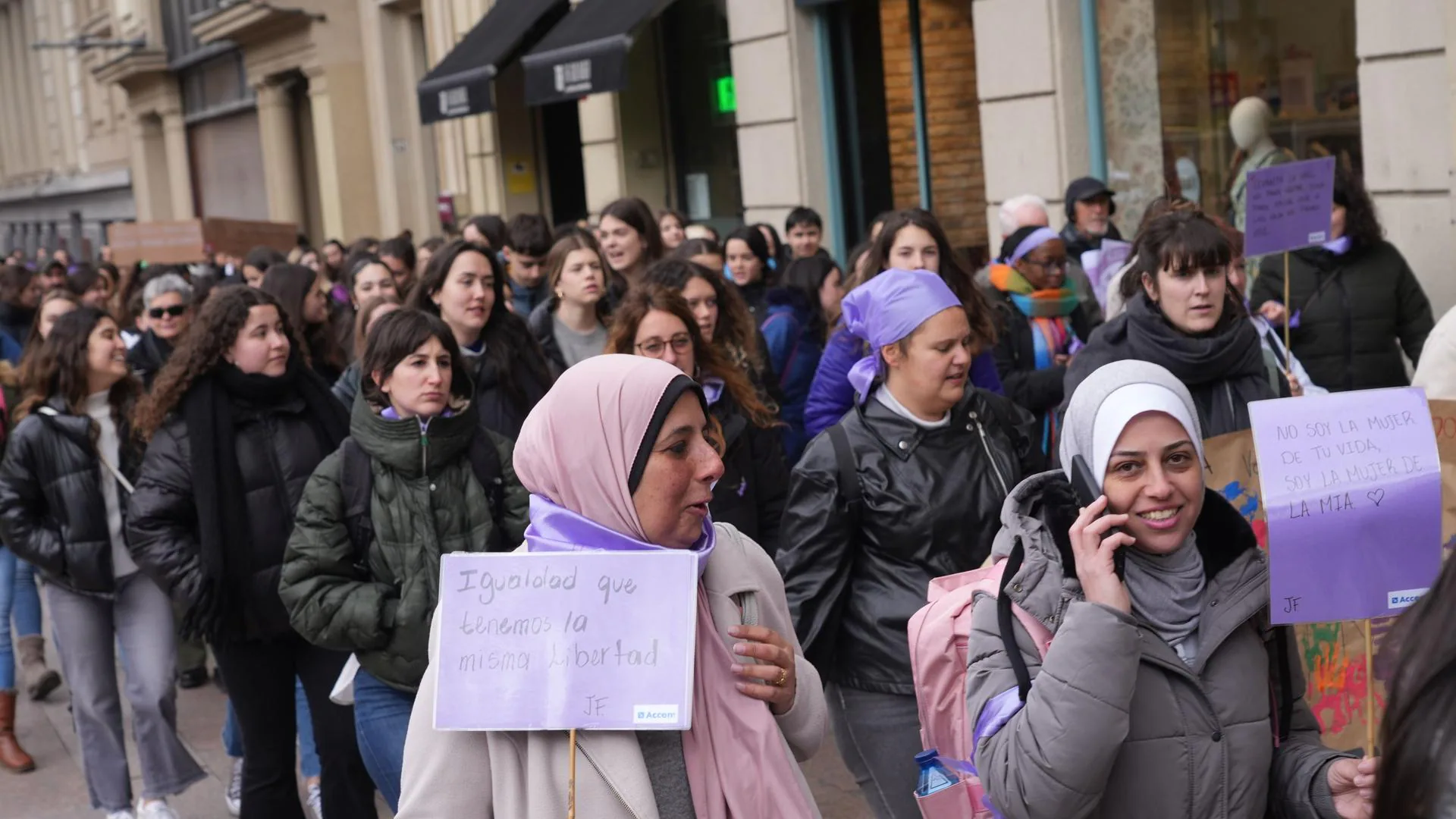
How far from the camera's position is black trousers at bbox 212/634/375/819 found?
5.23 metres

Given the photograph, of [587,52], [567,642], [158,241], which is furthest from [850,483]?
[158,241]

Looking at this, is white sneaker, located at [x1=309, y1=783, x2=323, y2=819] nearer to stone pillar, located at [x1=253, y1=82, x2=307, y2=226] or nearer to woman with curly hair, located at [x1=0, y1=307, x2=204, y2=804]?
woman with curly hair, located at [x1=0, y1=307, x2=204, y2=804]

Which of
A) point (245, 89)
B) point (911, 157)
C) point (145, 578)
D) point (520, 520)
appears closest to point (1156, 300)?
point (520, 520)

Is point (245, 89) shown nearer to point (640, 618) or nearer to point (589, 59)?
point (589, 59)

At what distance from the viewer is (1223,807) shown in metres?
2.77

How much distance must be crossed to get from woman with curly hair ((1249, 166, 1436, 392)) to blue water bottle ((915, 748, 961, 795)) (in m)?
4.55

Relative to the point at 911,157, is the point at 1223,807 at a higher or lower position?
lower

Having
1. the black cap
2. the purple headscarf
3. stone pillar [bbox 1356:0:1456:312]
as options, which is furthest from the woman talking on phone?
the black cap

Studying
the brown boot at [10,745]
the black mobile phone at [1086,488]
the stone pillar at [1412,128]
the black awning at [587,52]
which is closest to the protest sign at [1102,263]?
the stone pillar at [1412,128]

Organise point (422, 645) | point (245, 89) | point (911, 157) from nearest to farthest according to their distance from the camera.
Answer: point (422, 645) < point (911, 157) < point (245, 89)

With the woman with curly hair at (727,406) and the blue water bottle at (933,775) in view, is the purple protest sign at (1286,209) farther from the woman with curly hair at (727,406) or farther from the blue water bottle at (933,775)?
the blue water bottle at (933,775)

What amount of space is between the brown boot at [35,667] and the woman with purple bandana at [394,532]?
4555 millimetres

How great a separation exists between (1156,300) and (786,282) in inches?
148

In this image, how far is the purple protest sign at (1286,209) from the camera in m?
6.50
